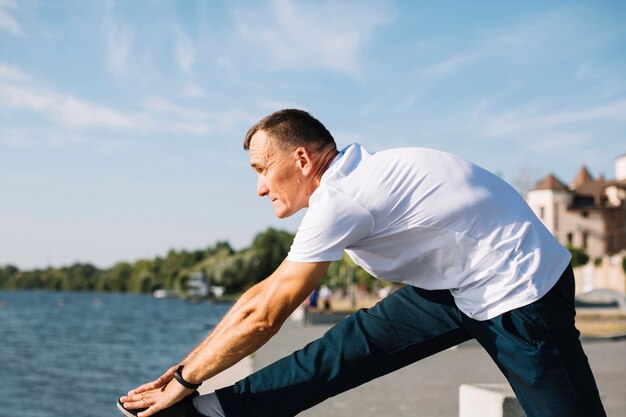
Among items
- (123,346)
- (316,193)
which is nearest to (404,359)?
(316,193)

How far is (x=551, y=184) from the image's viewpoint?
77875 mm

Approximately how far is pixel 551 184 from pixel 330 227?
7883 cm

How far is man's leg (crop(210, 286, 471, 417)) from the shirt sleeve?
55 cm

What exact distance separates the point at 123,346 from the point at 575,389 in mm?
40104

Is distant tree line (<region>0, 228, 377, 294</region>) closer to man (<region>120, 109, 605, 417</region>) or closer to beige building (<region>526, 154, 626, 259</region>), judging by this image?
beige building (<region>526, 154, 626, 259</region>)

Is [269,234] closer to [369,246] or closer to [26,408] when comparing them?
[26,408]

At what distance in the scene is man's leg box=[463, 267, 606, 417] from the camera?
9.51 ft

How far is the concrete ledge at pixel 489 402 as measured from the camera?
16.0 feet

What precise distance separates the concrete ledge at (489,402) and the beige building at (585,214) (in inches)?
2939

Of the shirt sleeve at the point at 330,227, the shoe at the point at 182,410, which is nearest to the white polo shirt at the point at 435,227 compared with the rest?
the shirt sleeve at the point at 330,227

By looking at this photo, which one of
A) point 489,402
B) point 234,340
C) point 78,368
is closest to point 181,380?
point 234,340

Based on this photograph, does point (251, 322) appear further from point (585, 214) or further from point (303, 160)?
point (585, 214)

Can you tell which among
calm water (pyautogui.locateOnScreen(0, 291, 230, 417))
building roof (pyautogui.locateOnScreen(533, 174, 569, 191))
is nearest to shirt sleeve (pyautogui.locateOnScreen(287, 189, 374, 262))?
calm water (pyautogui.locateOnScreen(0, 291, 230, 417))

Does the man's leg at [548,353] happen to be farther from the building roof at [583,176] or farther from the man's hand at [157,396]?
the building roof at [583,176]
